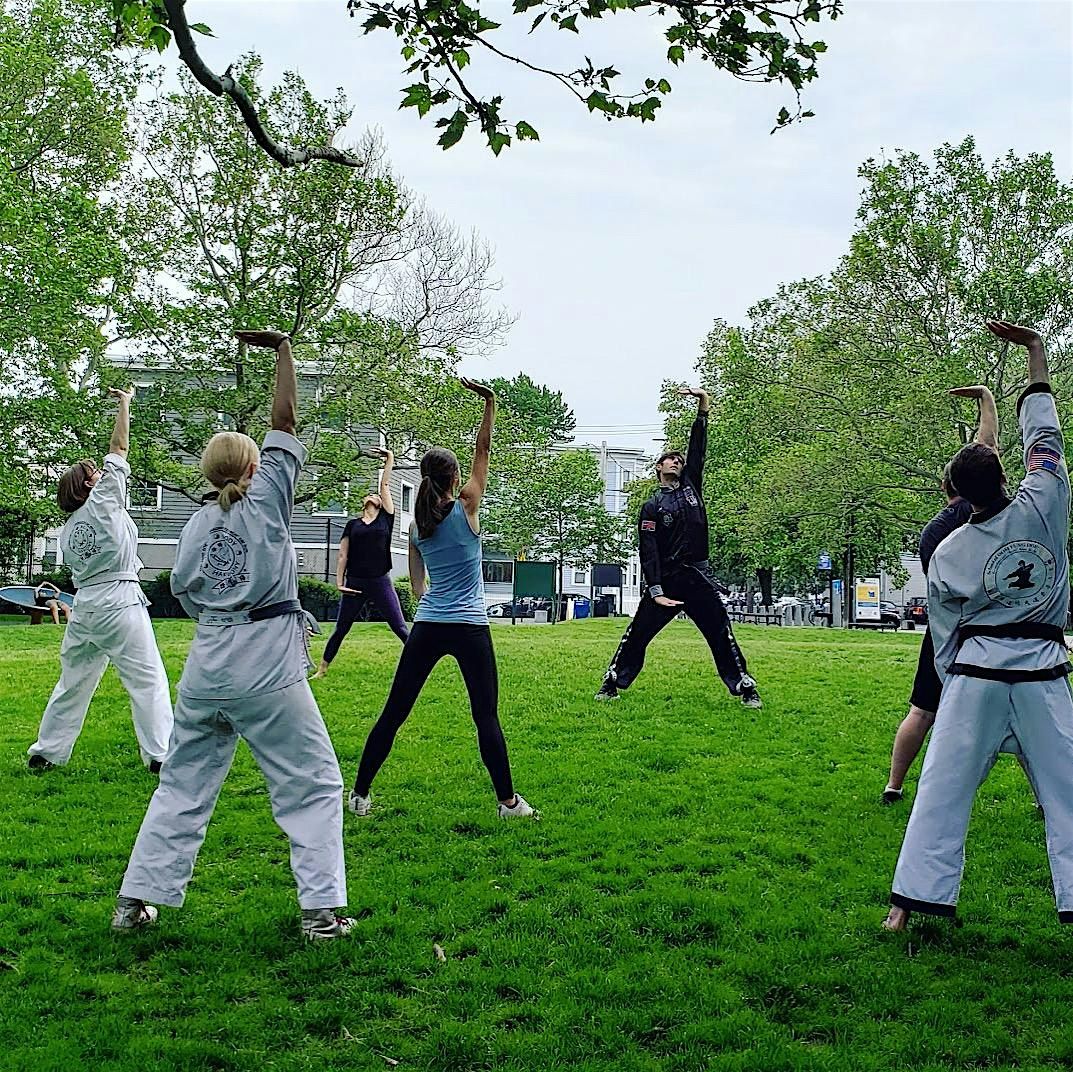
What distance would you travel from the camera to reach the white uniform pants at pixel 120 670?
7.66 metres

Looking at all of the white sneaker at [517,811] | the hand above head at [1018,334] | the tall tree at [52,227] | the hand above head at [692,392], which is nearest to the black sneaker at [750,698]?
the hand above head at [692,392]

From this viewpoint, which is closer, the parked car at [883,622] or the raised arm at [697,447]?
the raised arm at [697,447]

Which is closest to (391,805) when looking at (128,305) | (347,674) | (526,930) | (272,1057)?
(526,930)

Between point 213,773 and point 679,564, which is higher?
point 679,564

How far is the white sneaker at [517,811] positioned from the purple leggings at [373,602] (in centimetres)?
552

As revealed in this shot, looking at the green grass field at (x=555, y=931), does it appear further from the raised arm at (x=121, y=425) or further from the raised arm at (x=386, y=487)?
the raised arm at (x=386, y=487)

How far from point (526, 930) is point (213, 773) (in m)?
1.55

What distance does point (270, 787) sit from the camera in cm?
489

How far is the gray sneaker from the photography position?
486 centimetres

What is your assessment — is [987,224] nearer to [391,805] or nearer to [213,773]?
[391,805]

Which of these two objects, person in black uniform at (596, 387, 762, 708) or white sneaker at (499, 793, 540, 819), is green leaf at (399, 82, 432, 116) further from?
person in black uniform at (596, 387, 762, 708)

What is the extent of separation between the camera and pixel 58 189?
2712 cm

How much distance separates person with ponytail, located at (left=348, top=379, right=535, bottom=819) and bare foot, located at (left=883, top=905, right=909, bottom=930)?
2.40 metres

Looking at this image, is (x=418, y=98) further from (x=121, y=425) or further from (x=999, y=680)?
(x=999, y=680)
